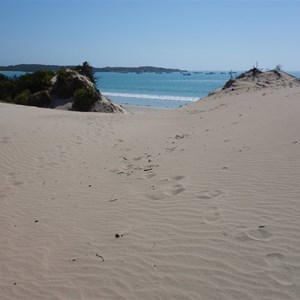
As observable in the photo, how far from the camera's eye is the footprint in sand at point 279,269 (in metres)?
2.93

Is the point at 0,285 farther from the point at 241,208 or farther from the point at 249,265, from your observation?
the point at 241,208

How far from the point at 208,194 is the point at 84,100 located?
15822 mm

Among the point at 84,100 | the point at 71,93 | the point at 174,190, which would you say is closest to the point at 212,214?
the point at 174,190

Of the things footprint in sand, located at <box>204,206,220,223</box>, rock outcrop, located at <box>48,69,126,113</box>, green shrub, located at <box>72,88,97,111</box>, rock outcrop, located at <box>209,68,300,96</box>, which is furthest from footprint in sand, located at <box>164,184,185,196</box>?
green shrub, located at <box>72,88,97,111</box>

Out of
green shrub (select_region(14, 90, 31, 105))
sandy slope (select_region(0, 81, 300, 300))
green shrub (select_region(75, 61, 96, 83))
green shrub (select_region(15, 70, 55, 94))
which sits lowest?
sandy slope (select_region(0, 81, 300, 300))

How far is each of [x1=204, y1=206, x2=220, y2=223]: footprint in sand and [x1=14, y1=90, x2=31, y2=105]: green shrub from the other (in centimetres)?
1920

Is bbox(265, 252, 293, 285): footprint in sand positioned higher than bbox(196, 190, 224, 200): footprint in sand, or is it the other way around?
bbox(196, 190, 224, 200): footprint in sand

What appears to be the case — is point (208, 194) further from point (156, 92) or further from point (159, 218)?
Answer: point (156, 92)

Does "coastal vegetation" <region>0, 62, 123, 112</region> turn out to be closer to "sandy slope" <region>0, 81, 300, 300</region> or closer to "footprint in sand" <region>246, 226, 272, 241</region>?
"sandy slope" <region>0, 81, 300, 300</region>

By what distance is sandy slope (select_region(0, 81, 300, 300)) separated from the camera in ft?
10.5

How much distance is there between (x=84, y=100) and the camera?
19.8 m

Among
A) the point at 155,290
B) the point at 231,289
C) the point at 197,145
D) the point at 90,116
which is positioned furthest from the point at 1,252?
the point at 90,116

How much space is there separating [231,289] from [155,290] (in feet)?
2.10

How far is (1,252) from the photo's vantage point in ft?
14.1
